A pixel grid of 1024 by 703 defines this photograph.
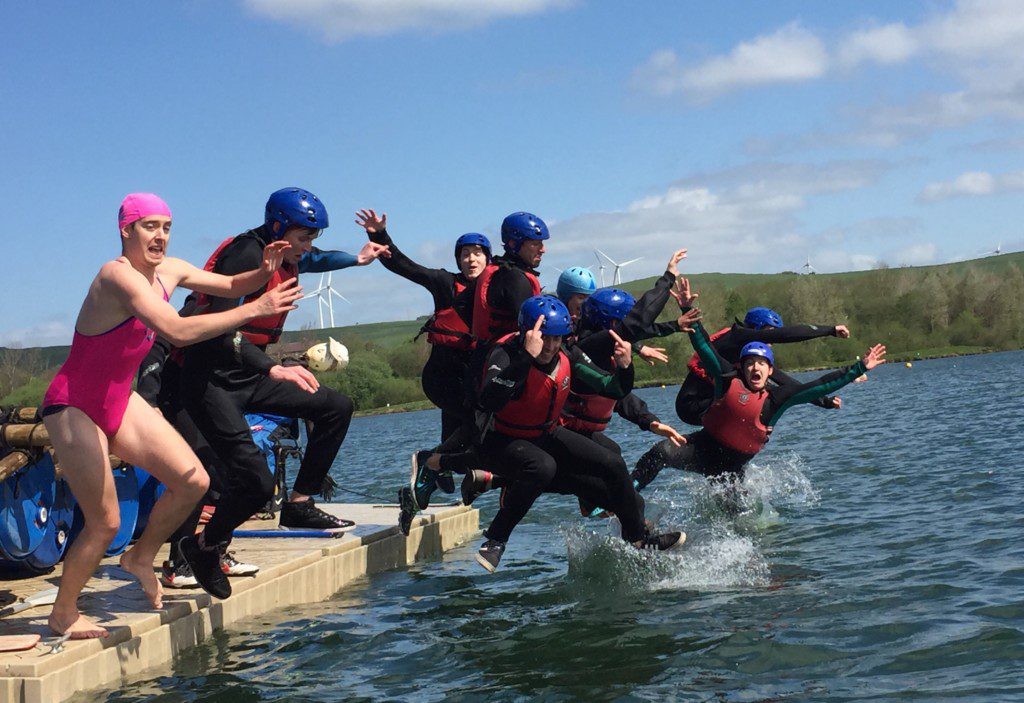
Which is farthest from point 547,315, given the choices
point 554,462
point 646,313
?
point 646,313

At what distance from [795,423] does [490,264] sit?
3163 cm

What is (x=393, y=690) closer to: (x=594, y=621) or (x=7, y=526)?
(x=594, y=621)

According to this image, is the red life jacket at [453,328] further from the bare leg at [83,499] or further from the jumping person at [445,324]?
the bare leg at [83,499]

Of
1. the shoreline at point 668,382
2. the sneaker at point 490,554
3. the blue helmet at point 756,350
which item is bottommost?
the shoreline at point 668,382

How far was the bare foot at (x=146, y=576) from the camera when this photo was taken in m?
7.86

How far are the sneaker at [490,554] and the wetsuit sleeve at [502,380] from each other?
1.27 metres

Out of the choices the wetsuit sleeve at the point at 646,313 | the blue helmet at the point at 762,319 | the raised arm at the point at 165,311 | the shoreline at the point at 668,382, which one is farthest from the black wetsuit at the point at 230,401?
the shoreline at the point at 668,382

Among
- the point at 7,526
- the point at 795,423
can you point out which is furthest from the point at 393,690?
the point at 795,423

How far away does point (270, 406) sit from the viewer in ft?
29.5

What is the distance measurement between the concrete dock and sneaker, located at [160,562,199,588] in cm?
6

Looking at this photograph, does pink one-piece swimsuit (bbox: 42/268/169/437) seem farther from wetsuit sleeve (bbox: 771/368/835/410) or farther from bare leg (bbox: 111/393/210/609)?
wetsuit sleeve (bbox: 771/368/835/410)

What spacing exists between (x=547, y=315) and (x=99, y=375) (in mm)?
3430

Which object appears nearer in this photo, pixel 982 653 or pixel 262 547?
pixel 982 653

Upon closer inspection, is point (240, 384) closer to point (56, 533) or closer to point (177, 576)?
point (177, 576)
